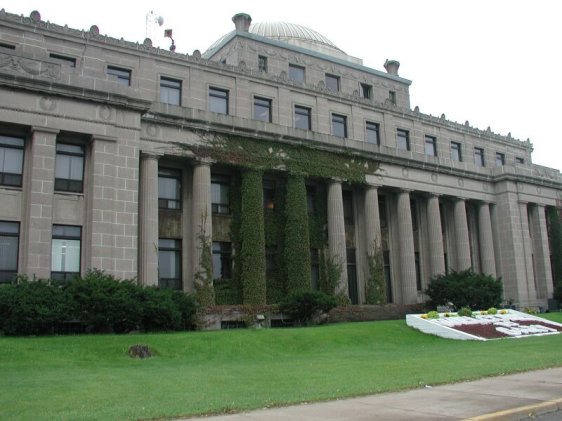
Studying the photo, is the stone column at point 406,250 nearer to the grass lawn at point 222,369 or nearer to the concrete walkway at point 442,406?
the grass lawn at point 222,369

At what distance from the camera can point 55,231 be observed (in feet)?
94.9

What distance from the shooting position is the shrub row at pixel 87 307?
2334 cm

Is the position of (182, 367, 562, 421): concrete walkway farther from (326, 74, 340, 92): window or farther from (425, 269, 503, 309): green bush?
(326, 74, 340, 92): window

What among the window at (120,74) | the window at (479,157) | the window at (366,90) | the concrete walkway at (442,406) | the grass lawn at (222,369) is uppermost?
the window at (366,90)

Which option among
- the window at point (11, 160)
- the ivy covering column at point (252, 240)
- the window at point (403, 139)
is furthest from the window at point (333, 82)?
the window at point (11, 160)

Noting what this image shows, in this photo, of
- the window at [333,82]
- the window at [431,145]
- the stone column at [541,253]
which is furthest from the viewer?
the stone column at [541,253]

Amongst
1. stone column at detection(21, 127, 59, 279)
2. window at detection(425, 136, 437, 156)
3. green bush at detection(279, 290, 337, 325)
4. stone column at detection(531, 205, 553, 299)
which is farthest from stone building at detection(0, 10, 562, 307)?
green bush at detection(279, 290, 337, 325)

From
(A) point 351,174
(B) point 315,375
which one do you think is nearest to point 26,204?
(B) point 315,375

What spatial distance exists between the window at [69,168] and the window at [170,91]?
9158mm

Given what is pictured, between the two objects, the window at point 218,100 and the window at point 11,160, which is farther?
the window at point 218,100

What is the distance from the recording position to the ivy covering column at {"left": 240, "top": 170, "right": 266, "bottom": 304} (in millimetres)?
36094

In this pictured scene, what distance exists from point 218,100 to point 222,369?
84.8 ft

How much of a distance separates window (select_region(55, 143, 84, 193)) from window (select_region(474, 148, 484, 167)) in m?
38.2

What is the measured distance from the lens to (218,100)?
40312mm
